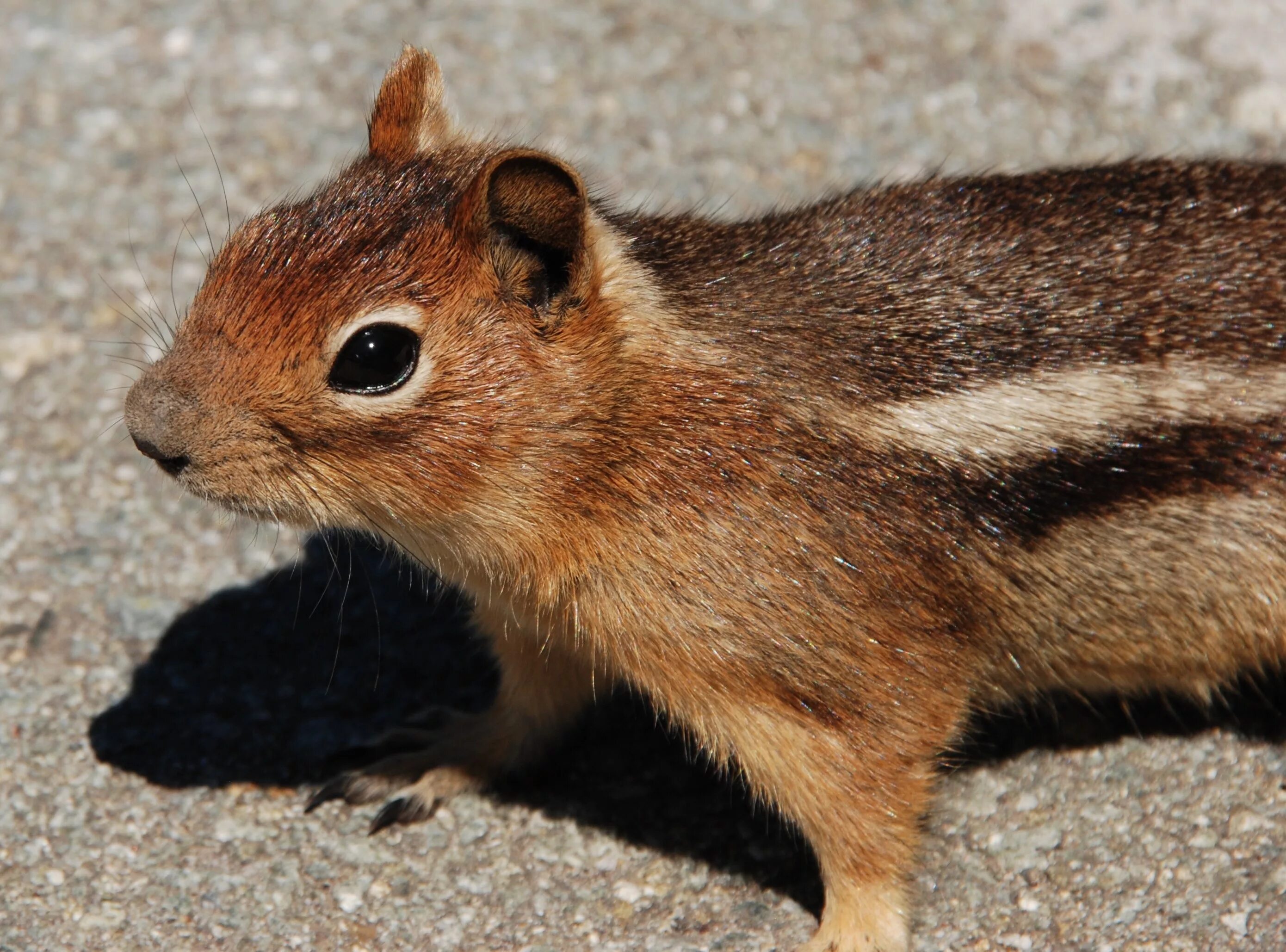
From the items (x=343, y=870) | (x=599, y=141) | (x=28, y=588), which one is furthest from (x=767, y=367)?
(x=599, y=141)

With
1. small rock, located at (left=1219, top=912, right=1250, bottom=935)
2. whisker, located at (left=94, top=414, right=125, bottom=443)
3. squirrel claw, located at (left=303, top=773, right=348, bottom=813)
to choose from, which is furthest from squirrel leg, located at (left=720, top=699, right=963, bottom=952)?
whisker, located at (left=94, top=414, right=125, bottom=443)

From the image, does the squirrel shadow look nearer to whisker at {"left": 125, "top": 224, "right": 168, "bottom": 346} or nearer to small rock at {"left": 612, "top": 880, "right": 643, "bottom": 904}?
small rock at {"left": 612, "top": 880, "right": 643, "bottom": 904}

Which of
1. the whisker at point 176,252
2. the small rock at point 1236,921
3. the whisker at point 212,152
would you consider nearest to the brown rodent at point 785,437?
the small rock at point 1236,921

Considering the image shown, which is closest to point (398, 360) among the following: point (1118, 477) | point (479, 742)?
point (479, 742)

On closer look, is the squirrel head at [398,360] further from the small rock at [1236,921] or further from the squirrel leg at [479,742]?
the small rock at [1236,921]

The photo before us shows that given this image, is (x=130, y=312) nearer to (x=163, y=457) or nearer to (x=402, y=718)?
(x=402, y=718)

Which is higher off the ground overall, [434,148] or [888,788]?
[434,148]

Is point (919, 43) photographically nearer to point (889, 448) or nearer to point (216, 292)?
point (889, 448)
